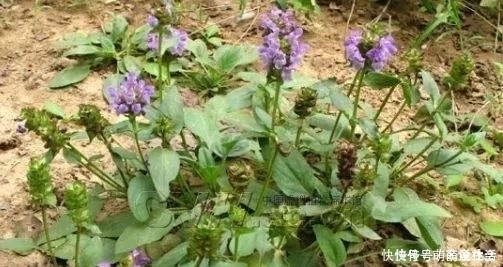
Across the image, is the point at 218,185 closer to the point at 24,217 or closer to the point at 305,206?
the point at 305,206

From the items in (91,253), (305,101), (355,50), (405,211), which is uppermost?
(355,50)

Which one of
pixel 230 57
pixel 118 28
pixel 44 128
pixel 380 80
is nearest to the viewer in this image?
pixel 44 128

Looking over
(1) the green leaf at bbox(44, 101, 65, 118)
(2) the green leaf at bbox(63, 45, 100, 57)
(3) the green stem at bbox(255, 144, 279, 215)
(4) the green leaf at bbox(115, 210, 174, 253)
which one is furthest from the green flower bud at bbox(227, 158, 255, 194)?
(2) the green leaf at bbox(63, 45, 100, 57)

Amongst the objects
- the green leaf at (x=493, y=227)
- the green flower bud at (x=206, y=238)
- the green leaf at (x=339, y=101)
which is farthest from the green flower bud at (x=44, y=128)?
the green leaf at (x=493, y=227)

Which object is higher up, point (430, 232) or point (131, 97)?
point (131, 97)

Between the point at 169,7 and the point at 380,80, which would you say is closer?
the point at 169,7

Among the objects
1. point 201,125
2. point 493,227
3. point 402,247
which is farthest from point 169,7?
point 493,227

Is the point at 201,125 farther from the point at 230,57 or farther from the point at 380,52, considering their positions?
the point at 230,57
